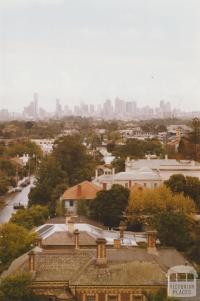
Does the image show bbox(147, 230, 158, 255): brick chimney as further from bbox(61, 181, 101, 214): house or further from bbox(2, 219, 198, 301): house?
bbox(61, 181, 101, 214): house

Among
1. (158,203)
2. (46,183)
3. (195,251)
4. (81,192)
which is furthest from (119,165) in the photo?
(195,251)

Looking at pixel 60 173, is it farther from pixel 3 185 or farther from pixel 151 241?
pixel 151 241

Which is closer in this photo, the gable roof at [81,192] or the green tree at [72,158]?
the gable roof at [81,192]

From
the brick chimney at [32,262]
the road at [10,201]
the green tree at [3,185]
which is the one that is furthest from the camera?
the green tree at [3,185]

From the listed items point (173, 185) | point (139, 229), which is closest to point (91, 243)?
point (139, 229)

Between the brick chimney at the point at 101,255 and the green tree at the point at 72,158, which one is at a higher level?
the brick chimney at the point at 101,255

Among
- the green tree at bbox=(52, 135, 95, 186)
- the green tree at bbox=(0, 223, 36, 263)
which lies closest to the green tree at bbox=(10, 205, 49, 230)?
the green tree at bbox=(0, 223, 36, 263)

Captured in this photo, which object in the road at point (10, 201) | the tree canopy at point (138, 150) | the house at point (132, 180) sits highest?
the house at point (132, 180)

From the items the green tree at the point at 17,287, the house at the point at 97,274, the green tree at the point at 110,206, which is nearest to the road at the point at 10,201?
the green tree at the point at 110,206

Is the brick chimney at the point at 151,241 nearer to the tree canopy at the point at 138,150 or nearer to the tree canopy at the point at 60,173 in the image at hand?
the tree canopy at the point at 60,173
